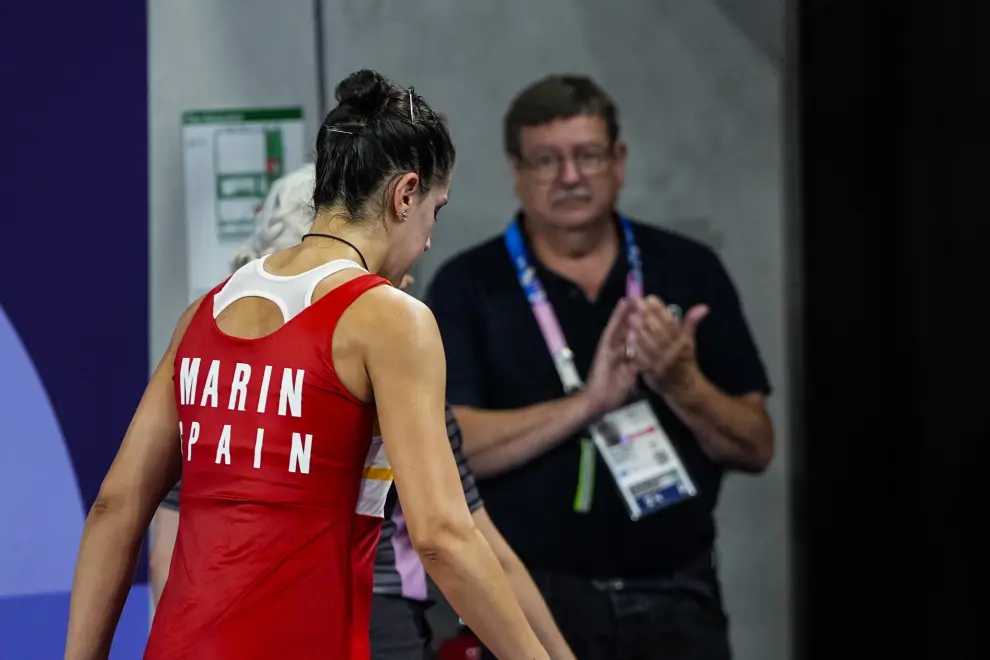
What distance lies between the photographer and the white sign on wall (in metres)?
3.53

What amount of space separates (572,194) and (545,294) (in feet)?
0.75

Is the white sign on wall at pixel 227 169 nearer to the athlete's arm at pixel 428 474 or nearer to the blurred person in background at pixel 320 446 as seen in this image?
the blurred person in background at pixel 320 446

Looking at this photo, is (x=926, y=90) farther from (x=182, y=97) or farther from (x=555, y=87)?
(x=182, y=97)

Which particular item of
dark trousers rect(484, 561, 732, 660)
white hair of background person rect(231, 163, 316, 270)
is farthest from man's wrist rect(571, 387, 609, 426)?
white hair of background person rect(231, 163, 316, 270)

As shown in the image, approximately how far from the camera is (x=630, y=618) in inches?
120

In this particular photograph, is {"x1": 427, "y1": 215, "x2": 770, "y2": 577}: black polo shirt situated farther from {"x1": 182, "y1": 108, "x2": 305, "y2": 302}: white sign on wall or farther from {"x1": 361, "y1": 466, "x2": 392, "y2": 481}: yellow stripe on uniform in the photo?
{"x1": 361, "y1": 466, "x2": 392, "y2": 481}: yellow stripe on uniform

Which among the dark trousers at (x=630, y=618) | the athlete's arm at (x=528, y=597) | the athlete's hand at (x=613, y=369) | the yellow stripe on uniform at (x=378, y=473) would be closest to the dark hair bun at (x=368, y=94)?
the yellow stripe on uniform at (x=378, y=473)

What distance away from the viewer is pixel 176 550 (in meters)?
1.95

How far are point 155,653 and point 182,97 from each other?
6.45 feet

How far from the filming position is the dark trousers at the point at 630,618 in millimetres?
3027

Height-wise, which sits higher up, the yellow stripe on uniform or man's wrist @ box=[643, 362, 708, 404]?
man's wrist @ box=[643, 362, 708, 404]

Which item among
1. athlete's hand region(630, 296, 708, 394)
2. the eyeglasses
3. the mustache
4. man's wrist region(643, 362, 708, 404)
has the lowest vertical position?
man's wrist region(643, 362, 708, 404)

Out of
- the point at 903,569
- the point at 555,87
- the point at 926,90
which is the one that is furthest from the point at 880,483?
the point at 555,87

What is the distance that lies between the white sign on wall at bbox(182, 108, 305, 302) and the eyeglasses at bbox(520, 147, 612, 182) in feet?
2.13
